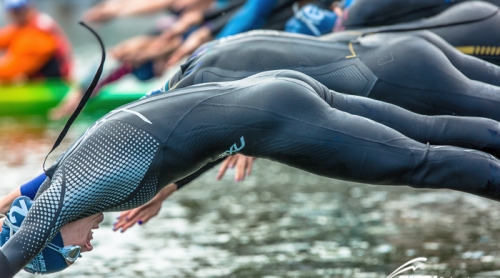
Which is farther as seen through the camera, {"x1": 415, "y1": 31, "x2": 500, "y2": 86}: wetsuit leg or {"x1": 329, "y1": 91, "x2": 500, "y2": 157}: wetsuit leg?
{"x1": 415, "y1": 31, "x2": 500, "y2": 86}: wetsuit leg

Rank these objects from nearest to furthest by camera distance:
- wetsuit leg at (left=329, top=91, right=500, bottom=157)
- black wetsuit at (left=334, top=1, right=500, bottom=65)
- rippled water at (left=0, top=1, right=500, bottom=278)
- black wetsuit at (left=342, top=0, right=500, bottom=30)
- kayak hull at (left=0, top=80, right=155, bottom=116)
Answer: wetsuit leg at (left=329, top=91, right=500, bottom=157) < black wetsuit at (left=334, top=1, right=500, bottom=65) < black wetsuit at (left=342, top=0, right=500, bottom=30) < rippled water at (left=0, top=1, right=500, bottom=278) < kayak hull at (left=0, top=80, right=155, bottom=116)

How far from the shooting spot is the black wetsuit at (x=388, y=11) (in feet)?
11.9

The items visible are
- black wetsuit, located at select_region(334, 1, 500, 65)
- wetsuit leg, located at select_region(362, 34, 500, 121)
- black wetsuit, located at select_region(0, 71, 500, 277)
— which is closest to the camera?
black wetsuit, located at select_region(0, 71, 500, 277)

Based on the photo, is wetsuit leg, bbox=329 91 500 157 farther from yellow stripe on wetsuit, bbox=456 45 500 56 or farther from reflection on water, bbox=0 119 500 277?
reflection on water, bbox=0 119 500 277

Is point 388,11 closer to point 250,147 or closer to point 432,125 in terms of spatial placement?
point 432,125

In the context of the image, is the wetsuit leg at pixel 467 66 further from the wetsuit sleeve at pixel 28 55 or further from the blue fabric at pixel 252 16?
the wetsuit sleeve at pixel 28 55

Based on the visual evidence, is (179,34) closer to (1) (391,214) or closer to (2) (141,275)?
(1) (391,214)

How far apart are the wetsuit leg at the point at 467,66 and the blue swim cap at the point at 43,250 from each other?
5.48ft

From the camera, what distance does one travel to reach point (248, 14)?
4812 mm

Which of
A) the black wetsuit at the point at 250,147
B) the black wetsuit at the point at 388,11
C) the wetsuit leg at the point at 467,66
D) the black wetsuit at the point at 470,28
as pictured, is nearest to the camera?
the black wetsuit at the point at 250,147

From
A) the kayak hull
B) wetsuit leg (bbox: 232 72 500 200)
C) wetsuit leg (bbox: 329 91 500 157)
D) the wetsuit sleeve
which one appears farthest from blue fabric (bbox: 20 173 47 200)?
the wetsuit sleeve

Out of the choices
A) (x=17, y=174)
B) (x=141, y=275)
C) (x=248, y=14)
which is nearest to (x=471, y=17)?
(x=248, y=14)

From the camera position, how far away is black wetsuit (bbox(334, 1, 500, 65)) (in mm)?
3514

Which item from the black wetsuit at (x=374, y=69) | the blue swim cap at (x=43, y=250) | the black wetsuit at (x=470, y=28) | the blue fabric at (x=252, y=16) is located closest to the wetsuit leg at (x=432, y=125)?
the black wetsuit at (x=374, y=69)
